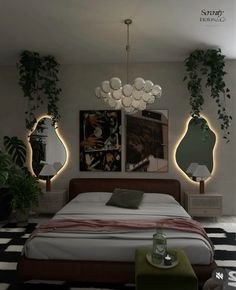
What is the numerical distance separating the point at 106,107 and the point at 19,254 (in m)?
2.87

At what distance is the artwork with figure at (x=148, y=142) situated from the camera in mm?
5129

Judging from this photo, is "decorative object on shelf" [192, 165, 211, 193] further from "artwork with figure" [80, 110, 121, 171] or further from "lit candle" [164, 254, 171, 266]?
"lit candle" [164, 254, 171, 266]

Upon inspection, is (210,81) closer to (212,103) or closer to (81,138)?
(212,103)

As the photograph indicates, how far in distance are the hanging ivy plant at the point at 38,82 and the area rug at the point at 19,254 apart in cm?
184

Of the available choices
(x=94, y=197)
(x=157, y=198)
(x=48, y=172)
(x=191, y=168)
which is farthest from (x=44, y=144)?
(x=191, y=168)

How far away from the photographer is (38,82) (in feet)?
17.0

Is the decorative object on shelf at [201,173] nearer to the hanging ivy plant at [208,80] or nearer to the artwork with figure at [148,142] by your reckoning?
the artwork with figure at [148,142]

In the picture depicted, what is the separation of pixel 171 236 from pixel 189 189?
7.76 feet

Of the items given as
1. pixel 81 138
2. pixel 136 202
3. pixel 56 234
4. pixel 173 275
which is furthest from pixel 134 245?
pixel 81 138

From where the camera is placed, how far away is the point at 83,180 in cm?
514

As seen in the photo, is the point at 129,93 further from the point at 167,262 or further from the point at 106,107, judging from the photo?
the point at 106,107

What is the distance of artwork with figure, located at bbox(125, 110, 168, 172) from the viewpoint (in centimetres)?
513

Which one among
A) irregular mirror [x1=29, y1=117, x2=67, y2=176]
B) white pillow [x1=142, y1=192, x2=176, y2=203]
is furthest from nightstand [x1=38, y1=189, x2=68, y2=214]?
white pillow [x1=142, y1=192, x2=176, y2=203]

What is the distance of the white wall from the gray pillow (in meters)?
0.82
